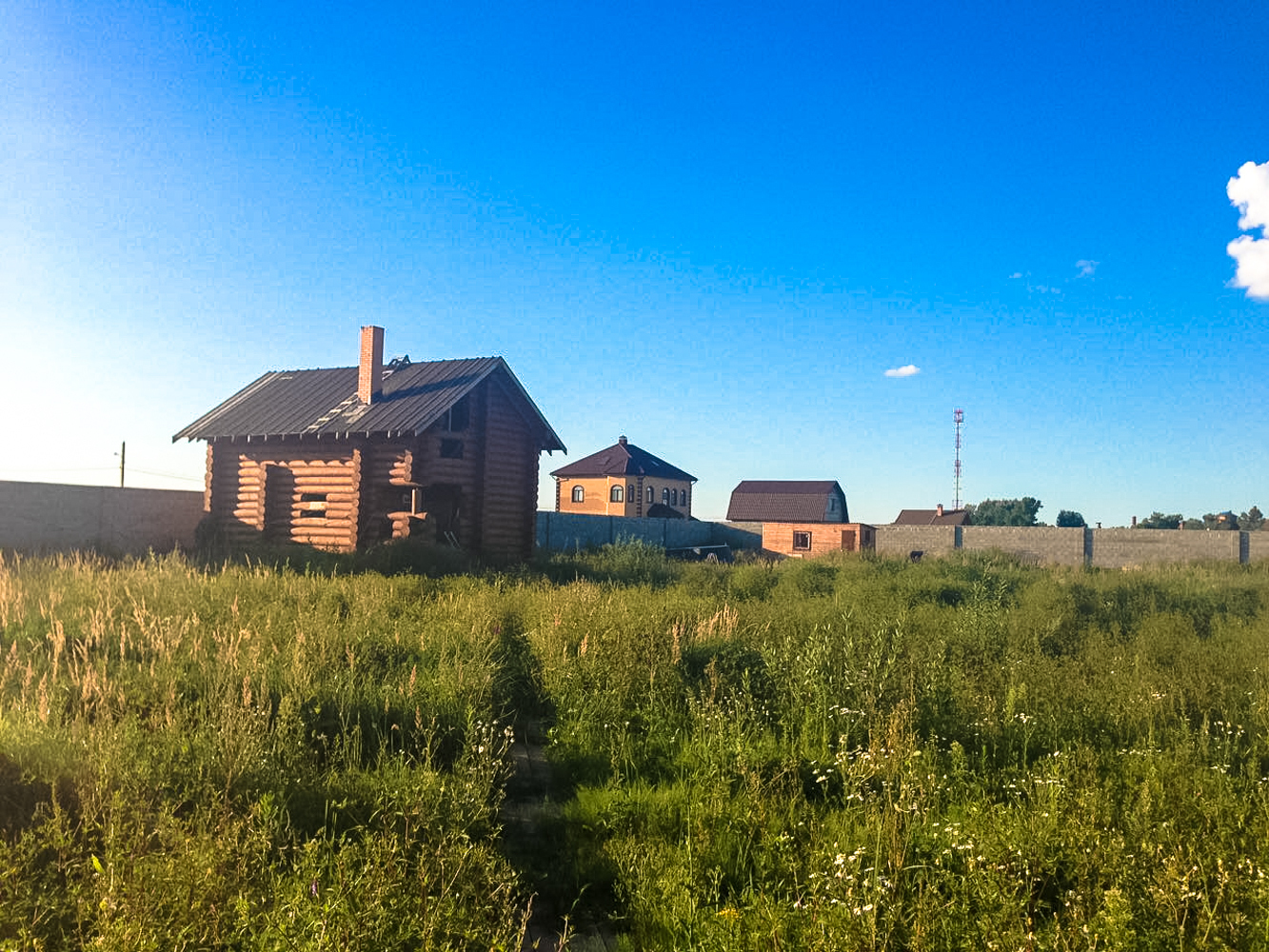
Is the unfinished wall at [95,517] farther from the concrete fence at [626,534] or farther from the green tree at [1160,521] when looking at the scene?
the green tree at [1160,521]

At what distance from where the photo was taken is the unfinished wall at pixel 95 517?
22.0 metres

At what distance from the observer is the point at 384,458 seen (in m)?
21.5

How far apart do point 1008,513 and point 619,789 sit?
7911 cm

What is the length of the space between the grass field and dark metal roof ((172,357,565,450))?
12146 mm

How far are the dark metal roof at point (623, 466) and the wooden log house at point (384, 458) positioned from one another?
26649mm

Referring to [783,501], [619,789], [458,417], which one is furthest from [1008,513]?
[619,789]

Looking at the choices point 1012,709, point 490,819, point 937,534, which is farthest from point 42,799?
point 937,534

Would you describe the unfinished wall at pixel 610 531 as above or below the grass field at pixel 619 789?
above

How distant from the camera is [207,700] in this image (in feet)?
18.8

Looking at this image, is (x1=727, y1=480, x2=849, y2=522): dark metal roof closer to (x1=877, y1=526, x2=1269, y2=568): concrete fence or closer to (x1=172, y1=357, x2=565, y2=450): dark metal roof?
(x1=877, y1=526, x2=1269, y2=568): concrete fence

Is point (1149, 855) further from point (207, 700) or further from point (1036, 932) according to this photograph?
point (207, 700)

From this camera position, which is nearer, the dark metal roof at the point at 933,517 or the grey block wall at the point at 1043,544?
the grey block wall at the point at 1043,544

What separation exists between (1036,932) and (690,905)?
146 cm

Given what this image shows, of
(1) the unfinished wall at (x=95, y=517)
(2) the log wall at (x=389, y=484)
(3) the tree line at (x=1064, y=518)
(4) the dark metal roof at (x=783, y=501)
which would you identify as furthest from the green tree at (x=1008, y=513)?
(1) the unfinished wall at (x=95, y=517)
